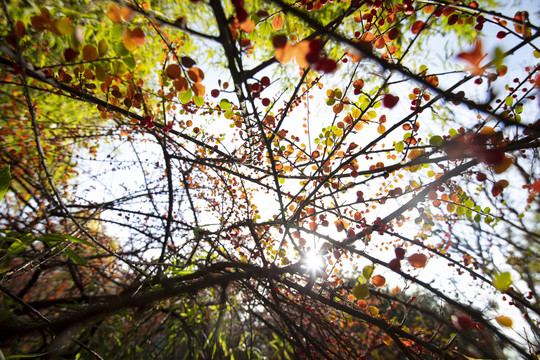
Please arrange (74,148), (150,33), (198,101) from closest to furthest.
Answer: (198,101), (150,33), (74,148)

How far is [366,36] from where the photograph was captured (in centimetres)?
178

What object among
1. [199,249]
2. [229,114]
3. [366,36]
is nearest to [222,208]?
[199,249]

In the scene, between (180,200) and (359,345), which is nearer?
(180,200)

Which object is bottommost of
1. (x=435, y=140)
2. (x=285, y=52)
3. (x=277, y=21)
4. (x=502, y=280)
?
(x=502, y=280)

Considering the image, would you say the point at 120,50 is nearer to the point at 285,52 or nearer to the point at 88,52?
the point at 88,52

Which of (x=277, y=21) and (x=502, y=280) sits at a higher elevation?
(x=277, y=21)

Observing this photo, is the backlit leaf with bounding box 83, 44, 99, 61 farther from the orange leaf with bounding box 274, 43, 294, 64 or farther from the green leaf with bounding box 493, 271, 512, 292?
the green leaf with bounding box 493, 271, 512, 292

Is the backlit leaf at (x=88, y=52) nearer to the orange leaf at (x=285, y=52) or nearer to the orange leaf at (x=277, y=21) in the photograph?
the orange leaf at (x=285, y=52)

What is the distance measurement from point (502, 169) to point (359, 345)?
→ 610cm

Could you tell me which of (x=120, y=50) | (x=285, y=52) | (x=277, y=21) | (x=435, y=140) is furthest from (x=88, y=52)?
(x=435, y=140)

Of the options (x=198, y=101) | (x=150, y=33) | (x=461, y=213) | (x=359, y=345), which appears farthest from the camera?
(x=359, y=345)

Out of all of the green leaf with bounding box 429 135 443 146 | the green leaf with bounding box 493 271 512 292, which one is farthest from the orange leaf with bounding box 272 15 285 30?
the green leaf with bounding box 493 271 512 292

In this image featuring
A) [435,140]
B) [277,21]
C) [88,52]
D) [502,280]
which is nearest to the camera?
[502,280]

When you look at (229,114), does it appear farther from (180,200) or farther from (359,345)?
(359,345)
